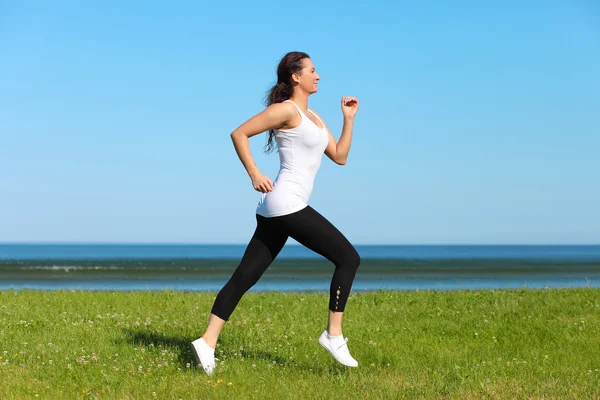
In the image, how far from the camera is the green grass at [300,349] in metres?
5.89

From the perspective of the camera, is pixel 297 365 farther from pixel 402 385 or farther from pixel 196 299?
pixel 196 299

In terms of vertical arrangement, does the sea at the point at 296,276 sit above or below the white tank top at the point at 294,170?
below

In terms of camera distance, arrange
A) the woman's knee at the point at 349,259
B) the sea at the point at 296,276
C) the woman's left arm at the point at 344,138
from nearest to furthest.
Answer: the woman's knee at the point at 349,259, the woman's left arm at the point at 344,138, the sea at the point at 296,276

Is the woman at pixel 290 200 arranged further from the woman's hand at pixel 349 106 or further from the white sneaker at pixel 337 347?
the woman's hand at pixel 349 106

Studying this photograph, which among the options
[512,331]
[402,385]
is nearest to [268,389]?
[402,385]

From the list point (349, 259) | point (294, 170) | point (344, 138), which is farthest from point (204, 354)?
point (344, 138)

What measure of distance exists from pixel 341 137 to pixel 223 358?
253 cm

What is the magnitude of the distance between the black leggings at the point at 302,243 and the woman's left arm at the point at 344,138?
78cm

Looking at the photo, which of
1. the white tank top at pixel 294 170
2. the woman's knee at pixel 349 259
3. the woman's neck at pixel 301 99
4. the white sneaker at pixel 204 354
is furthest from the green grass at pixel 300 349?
the woman's neck at pixel 301 99

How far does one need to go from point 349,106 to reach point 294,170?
112 centimetres

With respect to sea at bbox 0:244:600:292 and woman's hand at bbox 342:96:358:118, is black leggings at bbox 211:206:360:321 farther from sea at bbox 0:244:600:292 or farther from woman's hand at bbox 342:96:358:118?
sea at bbox 0:244:600:292

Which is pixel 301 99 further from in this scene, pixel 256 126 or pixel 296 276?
pixel 296 276

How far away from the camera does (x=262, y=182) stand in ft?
18.9

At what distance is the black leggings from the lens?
5930mm
